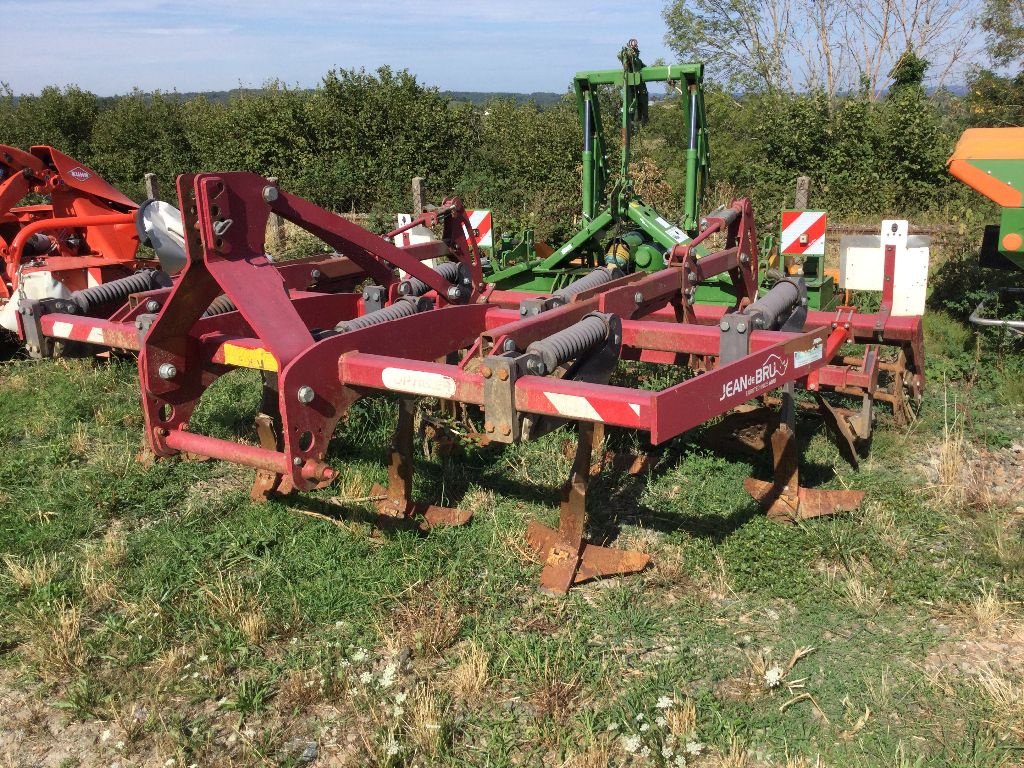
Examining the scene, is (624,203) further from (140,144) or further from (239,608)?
(140,144)

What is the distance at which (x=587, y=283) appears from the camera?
452cm

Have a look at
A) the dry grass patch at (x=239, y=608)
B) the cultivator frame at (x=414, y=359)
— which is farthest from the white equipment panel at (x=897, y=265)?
the dry grass patch at (x=239, y=608)

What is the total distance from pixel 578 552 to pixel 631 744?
120 cm

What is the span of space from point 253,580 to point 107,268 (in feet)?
12.0

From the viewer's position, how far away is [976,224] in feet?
33.1

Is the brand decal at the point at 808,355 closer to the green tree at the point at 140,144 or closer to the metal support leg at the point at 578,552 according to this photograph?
the metal support leg at the point at 578,552

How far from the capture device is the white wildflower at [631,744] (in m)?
2.61

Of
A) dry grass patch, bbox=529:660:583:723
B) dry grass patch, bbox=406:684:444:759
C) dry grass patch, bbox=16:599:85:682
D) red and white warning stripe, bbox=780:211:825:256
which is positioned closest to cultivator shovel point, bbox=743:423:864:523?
dry grass patch, bbox=529:660:583:723

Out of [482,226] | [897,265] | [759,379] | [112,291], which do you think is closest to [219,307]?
[112,291]

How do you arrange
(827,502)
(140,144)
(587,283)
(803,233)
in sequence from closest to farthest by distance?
(827,502) → (587,283) → (803,233) → (140,144)

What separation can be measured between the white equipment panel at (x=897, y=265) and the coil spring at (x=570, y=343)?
3068 millimetres

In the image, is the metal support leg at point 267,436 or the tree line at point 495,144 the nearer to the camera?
the metal support leg at point 267,436

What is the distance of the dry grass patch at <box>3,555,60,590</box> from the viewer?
364 centimetres

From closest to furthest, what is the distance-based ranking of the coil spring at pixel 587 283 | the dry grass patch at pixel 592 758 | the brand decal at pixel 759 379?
the dry grass patch at pixel 592 758 → the brand decal at pixel 759 379 → the coil spring at pixel 587 283
